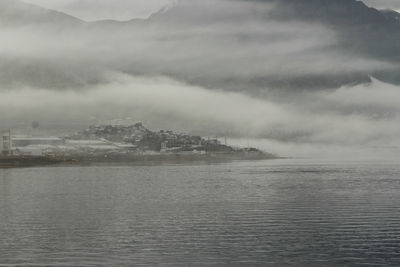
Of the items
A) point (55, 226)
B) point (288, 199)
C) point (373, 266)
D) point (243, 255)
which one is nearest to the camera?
point (373, 266)

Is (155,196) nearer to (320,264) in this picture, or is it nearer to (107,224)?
(107,224)

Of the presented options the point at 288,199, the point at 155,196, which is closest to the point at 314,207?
the point at 288,199

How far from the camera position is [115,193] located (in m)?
104

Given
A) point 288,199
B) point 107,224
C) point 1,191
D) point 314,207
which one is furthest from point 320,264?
point 1,191

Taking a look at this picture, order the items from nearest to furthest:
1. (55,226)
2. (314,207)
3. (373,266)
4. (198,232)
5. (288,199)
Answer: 1. (373,266)
2. (198,232)
3. (55,226)
4. (314,207)
5. (288,199)

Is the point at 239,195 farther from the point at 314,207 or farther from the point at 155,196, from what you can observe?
the point at 314,207

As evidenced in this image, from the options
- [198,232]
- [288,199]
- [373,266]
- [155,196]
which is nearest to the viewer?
[373,266]

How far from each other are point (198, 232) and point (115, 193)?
159 feet

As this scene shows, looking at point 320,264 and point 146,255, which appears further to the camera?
point 146,255

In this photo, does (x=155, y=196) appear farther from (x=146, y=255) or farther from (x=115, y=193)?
(x=146, y=255)

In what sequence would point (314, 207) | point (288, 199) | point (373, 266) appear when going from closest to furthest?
point (373, 266), point (314, 207), point (288, 199)

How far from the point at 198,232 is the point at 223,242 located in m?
5.69

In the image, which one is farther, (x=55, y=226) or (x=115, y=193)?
(x=115, y=193)

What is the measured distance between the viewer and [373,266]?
42.4 metres
